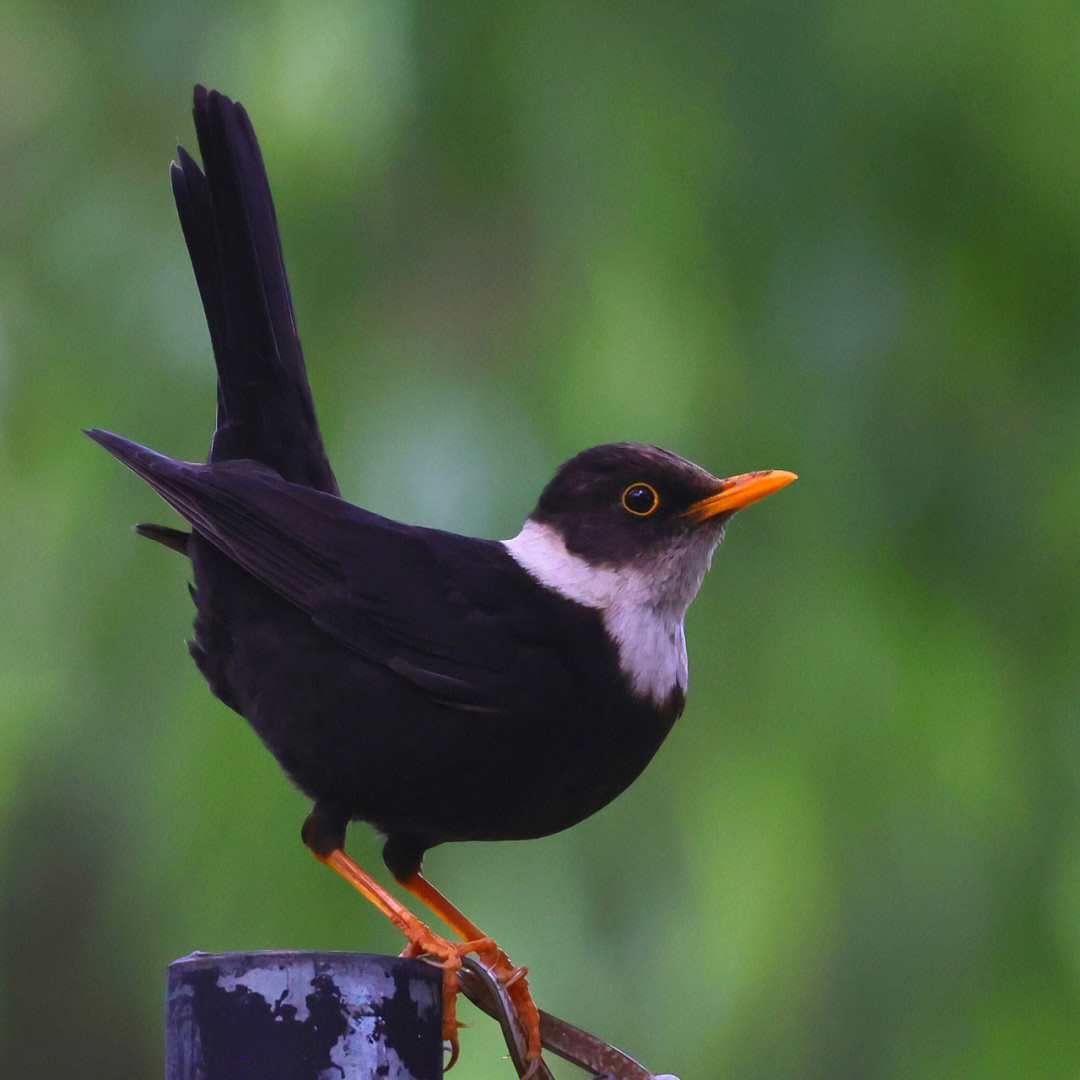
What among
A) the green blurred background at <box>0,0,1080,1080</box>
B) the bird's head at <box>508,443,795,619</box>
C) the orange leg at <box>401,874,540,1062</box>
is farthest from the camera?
the green blurred background at <box>0,0,1080,1080</box>

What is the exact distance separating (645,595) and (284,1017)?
42.8 inches

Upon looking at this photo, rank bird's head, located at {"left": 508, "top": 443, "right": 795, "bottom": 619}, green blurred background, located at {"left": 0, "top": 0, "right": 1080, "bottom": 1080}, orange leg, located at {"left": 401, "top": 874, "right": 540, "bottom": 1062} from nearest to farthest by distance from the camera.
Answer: orange leg, located at {"left": 401, "top": 874, "right": 540, "bottom": 1062} < bird's head, located at {"left": 508, "top": 443, "right": 795, "bottom": 619} < green blurred background, located at {"left": 0, "top": 0, "right": 1080, "bottom": 1080}

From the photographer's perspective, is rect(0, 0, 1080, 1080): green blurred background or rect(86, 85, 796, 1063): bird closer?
rect(86, 85, 796, 1063): bird

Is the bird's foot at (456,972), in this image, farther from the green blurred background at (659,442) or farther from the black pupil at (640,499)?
the green blurred background at (659,442)

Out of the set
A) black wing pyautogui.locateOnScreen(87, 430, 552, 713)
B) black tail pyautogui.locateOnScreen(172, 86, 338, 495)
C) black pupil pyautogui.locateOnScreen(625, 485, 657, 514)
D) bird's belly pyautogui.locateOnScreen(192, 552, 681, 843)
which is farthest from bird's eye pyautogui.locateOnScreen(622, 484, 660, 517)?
black tail pyautogui.locateOnScreen(172, 86, 338, 495)

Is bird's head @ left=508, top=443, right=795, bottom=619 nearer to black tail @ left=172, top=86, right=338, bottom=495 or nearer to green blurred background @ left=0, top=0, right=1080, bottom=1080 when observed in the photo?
→ black tail @ left=172, top=86, right=338, bottom=495

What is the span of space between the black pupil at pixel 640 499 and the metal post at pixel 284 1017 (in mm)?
1085

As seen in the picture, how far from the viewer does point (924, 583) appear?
462 centimetres

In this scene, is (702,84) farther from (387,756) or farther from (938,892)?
(387,756)

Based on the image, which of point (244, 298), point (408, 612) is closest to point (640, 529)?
point (408, 612)

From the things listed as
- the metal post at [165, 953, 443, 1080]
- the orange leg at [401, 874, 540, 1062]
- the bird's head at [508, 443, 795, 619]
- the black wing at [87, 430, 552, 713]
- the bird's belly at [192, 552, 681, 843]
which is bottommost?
the orange leg at [401, 874, 540, 1062]

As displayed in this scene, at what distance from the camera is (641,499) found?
8.52ft

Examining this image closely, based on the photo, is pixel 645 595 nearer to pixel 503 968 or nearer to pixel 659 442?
pixel 503 968

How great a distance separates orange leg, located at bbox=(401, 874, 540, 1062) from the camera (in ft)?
6.87
